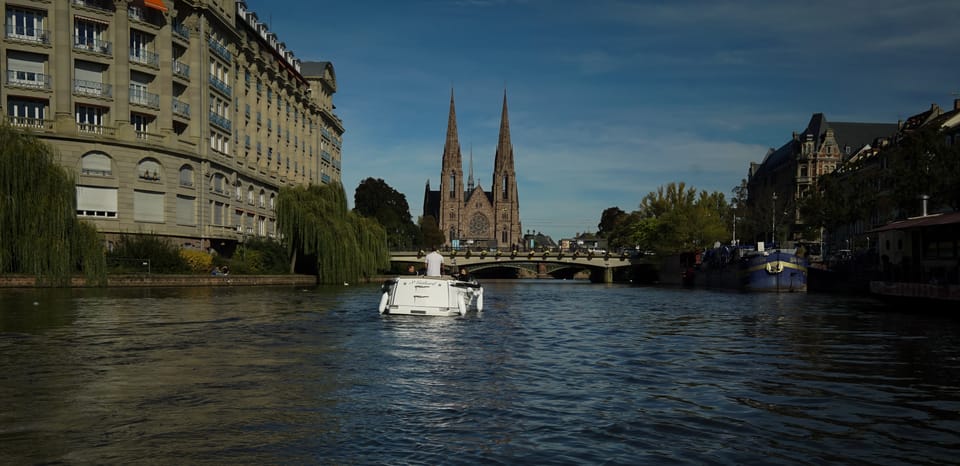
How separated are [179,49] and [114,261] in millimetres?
20031

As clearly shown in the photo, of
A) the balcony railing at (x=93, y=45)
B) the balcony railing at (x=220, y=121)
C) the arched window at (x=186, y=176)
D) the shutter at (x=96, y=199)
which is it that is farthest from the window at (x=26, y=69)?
the balcony railing at (x=220, y=121)

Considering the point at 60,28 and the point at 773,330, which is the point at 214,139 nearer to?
the point at 60,28

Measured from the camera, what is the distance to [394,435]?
9492mm

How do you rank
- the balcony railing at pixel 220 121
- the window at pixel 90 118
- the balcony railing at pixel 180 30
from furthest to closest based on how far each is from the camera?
1. the balcony railing at pixel 220 121
2. the balcony railing at pixel 180 30
3. the window at pixel 90 118

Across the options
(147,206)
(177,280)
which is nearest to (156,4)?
(147,206)

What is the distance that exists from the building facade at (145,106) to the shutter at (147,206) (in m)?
0.07

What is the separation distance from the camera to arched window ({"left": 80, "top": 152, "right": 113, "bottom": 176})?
2132 inches

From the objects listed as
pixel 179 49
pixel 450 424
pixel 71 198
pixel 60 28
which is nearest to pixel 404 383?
pixel 450 424

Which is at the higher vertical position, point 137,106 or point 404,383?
point 137,106

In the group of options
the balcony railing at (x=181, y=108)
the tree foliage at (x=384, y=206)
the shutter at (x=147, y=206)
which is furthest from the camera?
the tree foliage at (x=384, y=206)

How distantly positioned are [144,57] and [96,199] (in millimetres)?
11198

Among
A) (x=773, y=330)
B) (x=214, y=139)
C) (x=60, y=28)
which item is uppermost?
(x=60, y=28)

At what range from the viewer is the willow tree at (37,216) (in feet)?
131

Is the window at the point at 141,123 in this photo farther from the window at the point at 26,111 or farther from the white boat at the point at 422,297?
the white boat at the point at 422,297
